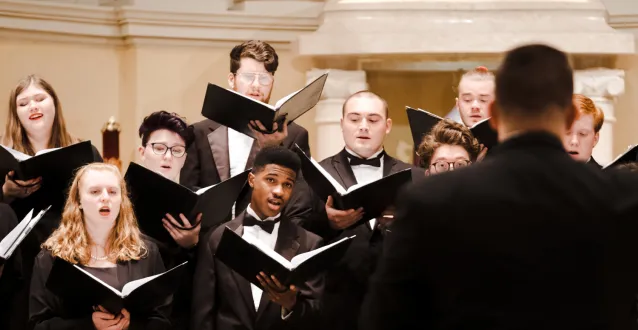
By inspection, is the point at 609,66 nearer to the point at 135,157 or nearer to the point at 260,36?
the point at 260,36

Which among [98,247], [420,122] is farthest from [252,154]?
[98,247]

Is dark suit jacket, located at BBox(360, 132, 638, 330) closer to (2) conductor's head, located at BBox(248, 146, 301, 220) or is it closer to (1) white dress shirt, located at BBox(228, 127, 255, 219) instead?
(2) conductor's head, located at BBox(248, 146, 301, 220)

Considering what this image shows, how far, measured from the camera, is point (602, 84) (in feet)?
19.9

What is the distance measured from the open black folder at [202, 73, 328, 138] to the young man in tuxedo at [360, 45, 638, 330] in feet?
6.81

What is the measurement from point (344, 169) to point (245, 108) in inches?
19.8

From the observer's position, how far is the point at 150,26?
6555 millimetres

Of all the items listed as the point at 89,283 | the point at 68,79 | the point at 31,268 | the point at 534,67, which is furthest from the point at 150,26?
the point at 534,67

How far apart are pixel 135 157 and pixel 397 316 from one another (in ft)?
14.9

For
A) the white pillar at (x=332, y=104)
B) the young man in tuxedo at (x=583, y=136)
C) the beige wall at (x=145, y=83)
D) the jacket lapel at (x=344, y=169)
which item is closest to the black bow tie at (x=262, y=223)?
the jacket lapel at (x=344, y=169)

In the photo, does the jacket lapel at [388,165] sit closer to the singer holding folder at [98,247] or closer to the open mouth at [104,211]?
the singer holding folder at [98,247]

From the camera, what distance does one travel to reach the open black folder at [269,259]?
3.52 meters

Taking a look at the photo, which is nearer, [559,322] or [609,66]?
[559,322]

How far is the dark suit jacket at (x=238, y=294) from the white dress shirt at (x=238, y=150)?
584mm

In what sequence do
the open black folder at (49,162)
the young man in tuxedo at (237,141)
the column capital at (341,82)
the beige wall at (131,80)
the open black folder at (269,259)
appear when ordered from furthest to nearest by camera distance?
1. the beige wall at (131,80)
2. the column capital at (341,82)
3. the young man in tuxedo at (237,141)
4. the open black folder at (49,162)
5. the open black folder at (269,259)
